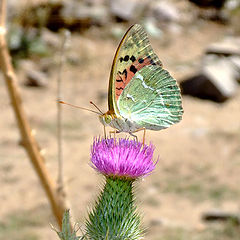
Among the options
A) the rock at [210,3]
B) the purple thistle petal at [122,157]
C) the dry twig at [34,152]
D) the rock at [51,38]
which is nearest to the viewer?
the purple thistle petal at [122,157]

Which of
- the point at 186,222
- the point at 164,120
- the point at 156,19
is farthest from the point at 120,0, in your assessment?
the point at 164,120

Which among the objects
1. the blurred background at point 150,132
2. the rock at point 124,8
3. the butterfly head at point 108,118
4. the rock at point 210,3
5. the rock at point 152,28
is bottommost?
the butterfly head at point 108,118

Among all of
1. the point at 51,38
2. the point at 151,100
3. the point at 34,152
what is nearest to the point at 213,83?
the point at 51,38

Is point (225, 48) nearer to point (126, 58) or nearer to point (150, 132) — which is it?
point (150, 132)

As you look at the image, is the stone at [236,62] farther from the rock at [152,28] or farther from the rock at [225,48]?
the rock at [152,28]

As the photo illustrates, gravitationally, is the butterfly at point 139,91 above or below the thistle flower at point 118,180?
above

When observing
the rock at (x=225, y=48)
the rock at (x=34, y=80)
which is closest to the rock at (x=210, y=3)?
the rock at (x=225, y=48)

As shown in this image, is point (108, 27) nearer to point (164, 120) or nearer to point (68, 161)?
point (68, 161)

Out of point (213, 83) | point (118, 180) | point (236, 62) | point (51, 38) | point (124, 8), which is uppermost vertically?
point (124, 8)
